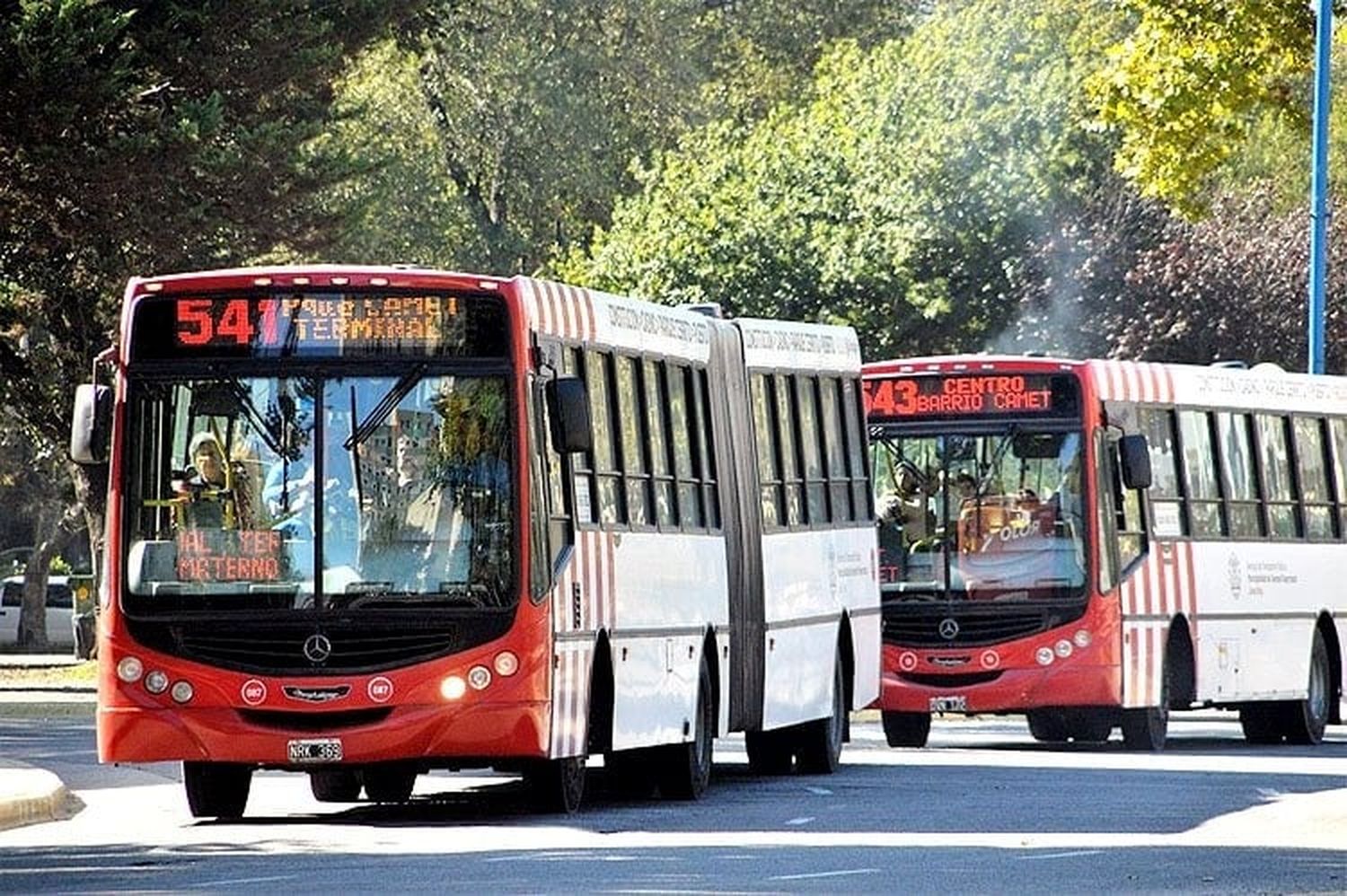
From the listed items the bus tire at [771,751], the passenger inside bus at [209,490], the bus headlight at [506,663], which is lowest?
the bus tire at [771,751]

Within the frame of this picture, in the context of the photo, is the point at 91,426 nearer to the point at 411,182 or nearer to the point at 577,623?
the point at 577,623

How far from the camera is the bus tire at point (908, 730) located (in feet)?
99.5

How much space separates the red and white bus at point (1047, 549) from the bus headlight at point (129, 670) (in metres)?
10.3

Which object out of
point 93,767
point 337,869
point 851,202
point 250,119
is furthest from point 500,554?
point 851,202

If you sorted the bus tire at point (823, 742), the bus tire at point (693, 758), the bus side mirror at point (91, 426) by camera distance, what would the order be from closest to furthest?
1. the bus side mirror at point (91, 426)
2. the bus tire at point (693, 758)
3. the bus tire at point (823, 742)

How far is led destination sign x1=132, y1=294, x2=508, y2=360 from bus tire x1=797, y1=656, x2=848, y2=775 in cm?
641

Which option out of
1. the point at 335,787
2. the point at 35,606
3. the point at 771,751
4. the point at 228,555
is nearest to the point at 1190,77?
the point at 771,751

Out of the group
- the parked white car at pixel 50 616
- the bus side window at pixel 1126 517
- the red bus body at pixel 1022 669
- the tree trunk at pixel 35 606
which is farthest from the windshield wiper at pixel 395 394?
the parked white car at pixel 50 616

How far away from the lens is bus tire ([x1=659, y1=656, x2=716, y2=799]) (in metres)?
22.6

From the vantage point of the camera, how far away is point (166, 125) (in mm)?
33875

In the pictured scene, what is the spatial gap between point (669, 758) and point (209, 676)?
4003 mm

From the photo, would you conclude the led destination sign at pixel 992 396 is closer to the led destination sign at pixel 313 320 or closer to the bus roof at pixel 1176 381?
the bus roof at pixel 1176 381

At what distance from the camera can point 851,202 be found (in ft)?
199

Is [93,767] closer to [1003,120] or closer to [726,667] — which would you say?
[726,667]
